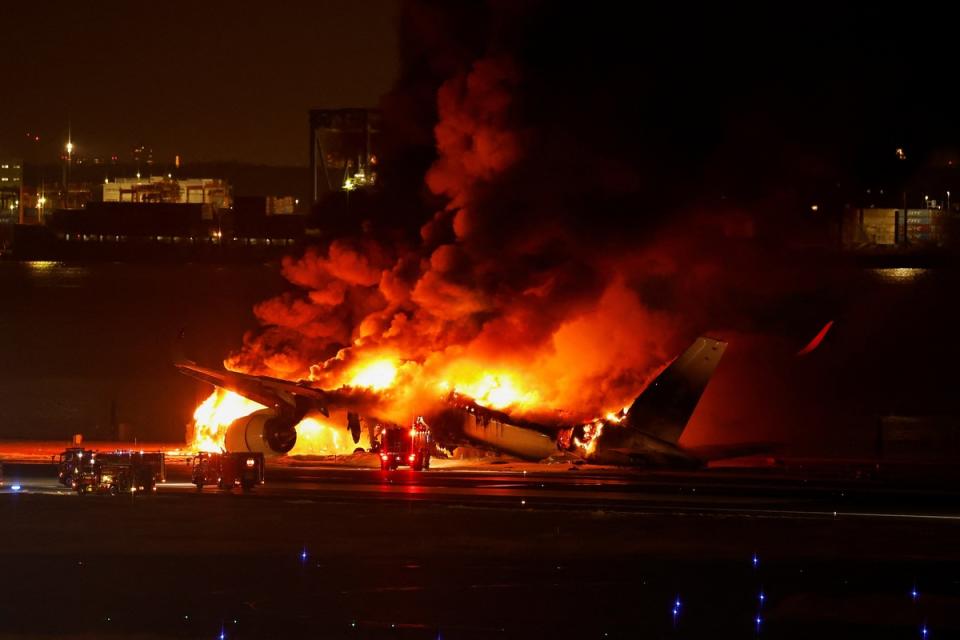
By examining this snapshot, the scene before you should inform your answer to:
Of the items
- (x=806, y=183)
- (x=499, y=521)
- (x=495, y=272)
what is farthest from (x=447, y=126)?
(x=499, y=521)

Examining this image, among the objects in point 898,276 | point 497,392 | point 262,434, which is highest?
point 898,276

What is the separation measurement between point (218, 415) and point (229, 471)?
49.3 feet

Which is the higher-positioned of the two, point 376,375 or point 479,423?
point 376,375

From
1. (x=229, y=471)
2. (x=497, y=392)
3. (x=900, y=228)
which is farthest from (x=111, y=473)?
(x=900, y=228)

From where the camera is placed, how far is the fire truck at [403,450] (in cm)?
4978

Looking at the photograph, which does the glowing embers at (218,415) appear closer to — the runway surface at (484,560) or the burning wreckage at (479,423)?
the burning wreckage at (479,423)

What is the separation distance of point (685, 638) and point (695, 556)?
7.68m

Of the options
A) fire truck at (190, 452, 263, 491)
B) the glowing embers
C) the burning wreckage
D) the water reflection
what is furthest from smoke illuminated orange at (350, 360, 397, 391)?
the water reflection

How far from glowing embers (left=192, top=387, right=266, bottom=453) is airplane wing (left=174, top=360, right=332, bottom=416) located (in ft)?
6.08

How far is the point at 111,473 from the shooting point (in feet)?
140

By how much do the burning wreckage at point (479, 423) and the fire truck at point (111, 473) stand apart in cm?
1115

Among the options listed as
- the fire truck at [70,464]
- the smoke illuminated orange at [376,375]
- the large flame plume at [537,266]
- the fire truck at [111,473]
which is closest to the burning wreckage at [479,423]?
the smoke illuminated orange at [376,375]

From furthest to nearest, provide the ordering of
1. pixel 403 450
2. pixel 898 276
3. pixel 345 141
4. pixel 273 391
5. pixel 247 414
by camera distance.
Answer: pixel 898 276, pixel 345 141, pixel 247 414, pixel 273 391, pixel 403 450

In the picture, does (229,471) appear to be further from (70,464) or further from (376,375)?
(376,375)
